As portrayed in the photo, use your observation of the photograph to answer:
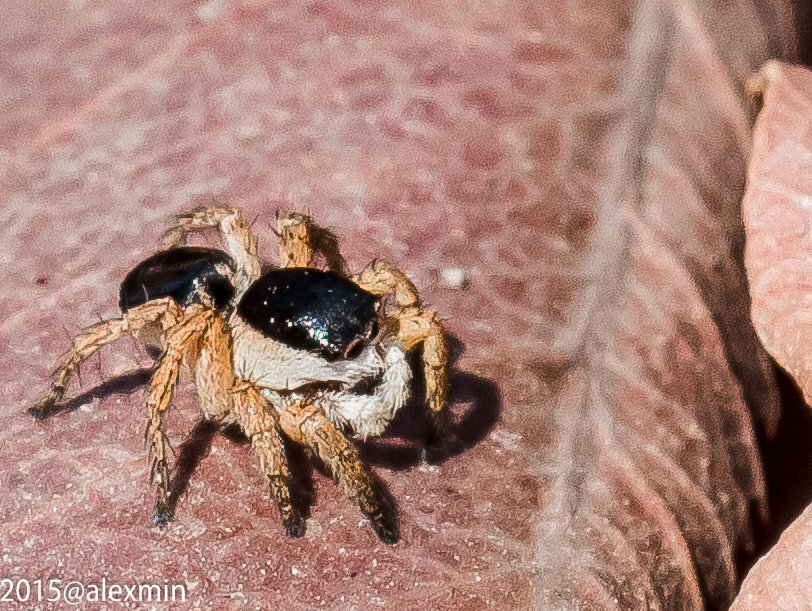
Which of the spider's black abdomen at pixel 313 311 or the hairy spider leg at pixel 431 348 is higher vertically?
the spider's black abdomen at pixel 313 311

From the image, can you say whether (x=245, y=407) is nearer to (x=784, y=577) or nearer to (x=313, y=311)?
(x=313, y=311)

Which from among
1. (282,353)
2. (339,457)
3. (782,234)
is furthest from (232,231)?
(782,234)

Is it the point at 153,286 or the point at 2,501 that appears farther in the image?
the point at 153,286

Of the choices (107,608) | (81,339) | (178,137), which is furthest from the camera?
(178,137)

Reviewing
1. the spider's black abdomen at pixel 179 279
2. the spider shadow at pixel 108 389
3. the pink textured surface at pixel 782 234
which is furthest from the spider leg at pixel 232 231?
the pink textured surface at pixel 782 234

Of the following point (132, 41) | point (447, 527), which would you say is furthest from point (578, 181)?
point (132, 41)

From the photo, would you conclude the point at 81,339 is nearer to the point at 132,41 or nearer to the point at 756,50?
the point at 132,41

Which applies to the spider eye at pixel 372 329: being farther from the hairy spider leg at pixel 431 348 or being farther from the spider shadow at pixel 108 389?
the spider shadow at pixel 108 389
